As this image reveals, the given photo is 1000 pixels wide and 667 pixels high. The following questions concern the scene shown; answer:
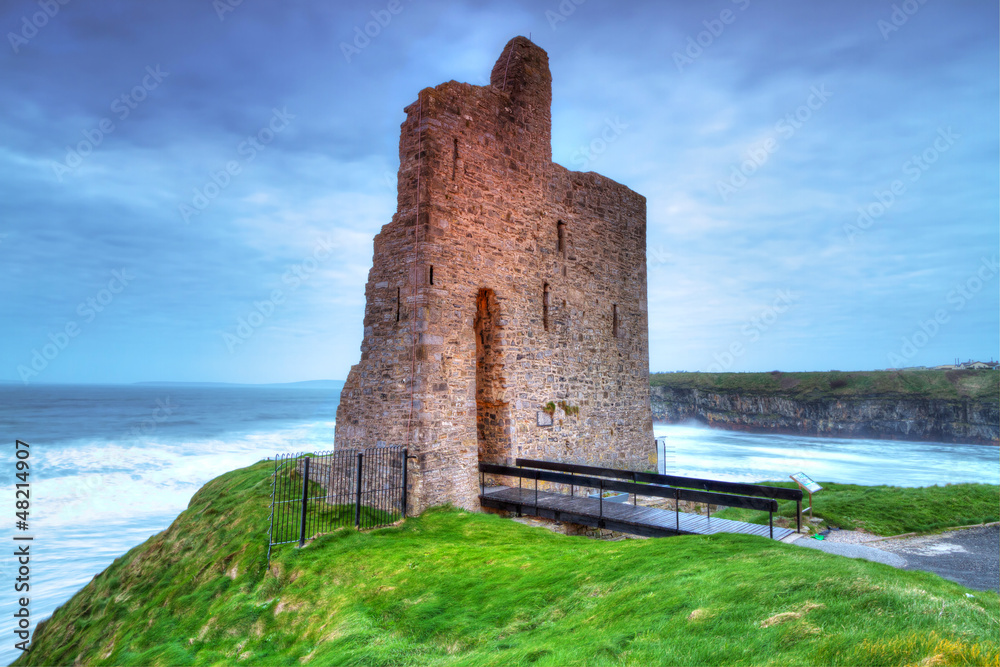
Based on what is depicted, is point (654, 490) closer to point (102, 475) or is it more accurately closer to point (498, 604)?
point (498, 604)

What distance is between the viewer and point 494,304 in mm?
11297

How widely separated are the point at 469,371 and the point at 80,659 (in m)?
8.03

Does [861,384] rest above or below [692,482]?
above

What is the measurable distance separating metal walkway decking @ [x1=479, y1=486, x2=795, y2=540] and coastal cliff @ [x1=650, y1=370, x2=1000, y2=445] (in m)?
38.4

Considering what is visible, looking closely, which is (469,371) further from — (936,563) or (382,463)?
(936,563)

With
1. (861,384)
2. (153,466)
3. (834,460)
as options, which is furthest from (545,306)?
(861,384)

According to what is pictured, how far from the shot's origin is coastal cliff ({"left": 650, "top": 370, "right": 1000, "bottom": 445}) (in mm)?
35594

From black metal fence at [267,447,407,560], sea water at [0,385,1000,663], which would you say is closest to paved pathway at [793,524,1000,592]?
black metal fence at [267,447,407,560]

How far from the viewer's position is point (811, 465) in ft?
101

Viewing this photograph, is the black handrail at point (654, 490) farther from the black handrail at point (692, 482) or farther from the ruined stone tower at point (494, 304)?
the ruined stone tower at point (494, 304)

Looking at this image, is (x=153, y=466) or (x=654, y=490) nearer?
(x=654, y=490)

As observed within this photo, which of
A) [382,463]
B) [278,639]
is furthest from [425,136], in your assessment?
[278,639]

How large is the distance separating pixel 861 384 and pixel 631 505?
44.8 metres

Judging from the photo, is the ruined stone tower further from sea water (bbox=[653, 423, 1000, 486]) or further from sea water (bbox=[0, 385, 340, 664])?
sea water (bbox=[653, 423, 1000, 486])
